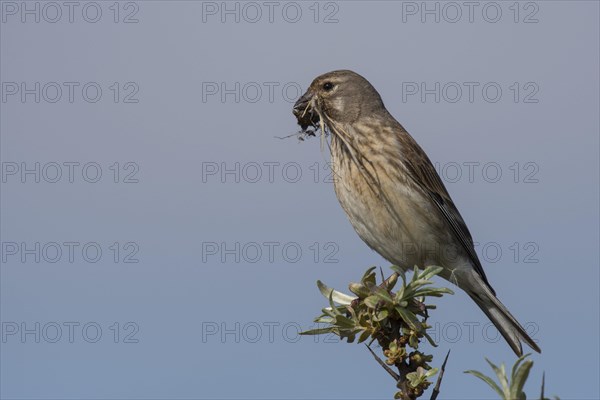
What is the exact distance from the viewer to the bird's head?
641cm

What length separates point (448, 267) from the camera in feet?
21.9

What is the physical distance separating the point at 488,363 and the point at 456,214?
5.03 meters

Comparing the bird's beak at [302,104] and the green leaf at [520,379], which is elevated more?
the bird's beak at [302,104]

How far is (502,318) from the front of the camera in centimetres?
646

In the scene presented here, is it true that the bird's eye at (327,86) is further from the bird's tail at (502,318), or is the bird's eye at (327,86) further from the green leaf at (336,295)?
the green leaf at (336,295)

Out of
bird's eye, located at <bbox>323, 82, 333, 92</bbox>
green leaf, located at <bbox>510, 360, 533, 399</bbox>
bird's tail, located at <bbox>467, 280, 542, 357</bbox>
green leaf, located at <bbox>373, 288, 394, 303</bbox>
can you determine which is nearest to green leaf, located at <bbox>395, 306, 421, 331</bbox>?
green leaf, located at <bbox>373, 288, 394, 303</bbox>

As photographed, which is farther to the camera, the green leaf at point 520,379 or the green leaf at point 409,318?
the green leaf at point 409,318

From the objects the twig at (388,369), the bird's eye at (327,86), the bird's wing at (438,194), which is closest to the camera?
the twig at (388,369)

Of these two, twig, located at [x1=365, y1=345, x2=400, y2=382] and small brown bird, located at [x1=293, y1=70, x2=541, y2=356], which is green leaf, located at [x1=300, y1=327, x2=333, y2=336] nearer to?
twig, located at [x1=365, y1=345, x2=400, y2=382]

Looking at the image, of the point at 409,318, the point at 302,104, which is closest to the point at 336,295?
the point at 409,318

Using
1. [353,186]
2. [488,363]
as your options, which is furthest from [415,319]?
[353,186]

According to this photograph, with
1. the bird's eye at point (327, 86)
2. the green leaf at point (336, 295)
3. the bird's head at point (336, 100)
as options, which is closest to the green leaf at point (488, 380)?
the green leaf at point (336, 295)

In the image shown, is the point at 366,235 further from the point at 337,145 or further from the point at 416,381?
the point at 416,381

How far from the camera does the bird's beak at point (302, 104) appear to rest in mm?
6340
